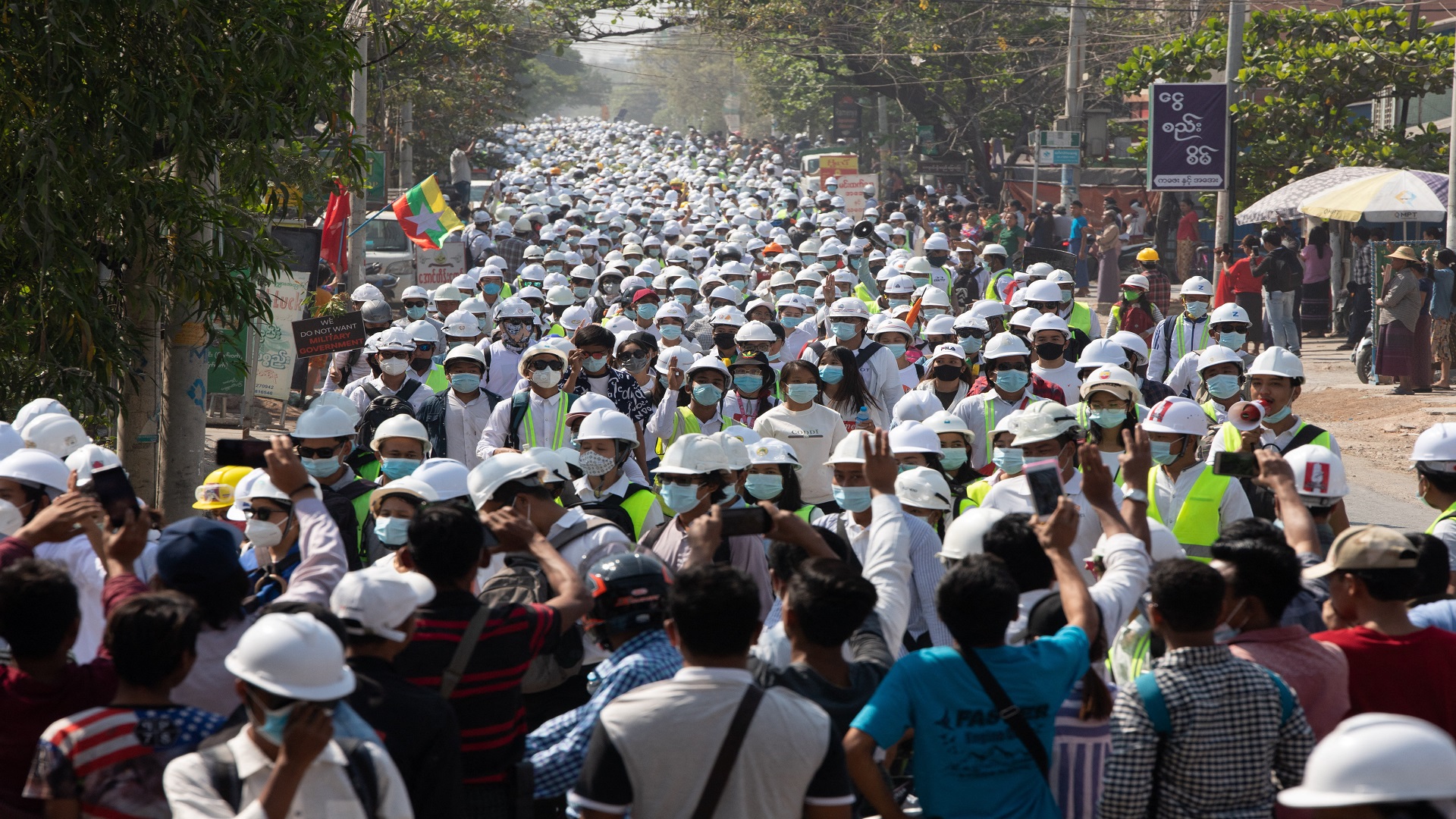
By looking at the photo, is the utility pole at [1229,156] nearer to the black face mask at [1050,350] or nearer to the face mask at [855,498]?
the black face mask at [1050,350]

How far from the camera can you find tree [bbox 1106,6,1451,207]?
25531 mm

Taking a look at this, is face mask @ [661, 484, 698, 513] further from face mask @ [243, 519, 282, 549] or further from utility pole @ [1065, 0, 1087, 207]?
utility pole @ [1065, 0, 1087, 207]

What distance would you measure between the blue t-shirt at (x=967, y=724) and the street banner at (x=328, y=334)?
10031mm

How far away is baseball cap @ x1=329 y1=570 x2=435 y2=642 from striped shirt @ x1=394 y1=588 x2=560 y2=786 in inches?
9.0

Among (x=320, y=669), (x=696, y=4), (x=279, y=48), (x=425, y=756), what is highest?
(x=696, y=4)

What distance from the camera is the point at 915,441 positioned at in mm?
7387

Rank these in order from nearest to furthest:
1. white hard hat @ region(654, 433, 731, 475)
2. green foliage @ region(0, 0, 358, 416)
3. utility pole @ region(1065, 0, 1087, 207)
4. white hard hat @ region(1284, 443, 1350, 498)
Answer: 1. white hard hat @ region(1284, 443, 1350, 498)
2. white hard hat @ region(654, 433, 731, 475)
3. green foliage @ region(0, 0, 358, 416)
4. utility pole @ region(1065, 0, 1087, 207)

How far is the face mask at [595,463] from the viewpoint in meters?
7.50

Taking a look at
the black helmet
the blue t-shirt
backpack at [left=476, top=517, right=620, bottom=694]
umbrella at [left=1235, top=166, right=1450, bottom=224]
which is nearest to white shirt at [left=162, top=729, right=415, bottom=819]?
the black helmet

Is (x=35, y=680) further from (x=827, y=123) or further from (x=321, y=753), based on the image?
(x=827, y=123)

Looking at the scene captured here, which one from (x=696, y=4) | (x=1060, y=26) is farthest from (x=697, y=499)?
(x=1060, y=26)

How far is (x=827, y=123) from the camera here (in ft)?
224

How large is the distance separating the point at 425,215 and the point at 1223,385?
13553 millimetres

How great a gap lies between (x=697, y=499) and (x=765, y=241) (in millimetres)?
22051
